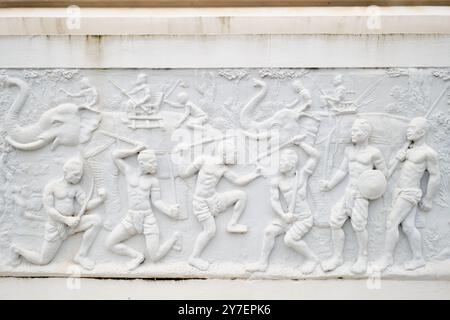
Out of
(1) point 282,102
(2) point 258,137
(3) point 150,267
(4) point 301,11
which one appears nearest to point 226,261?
(3) point 150,267

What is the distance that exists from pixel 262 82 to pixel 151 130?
107 cm

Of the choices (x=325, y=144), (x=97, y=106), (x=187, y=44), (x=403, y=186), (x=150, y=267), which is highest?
(x=187, y=44)

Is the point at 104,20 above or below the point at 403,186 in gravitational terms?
above

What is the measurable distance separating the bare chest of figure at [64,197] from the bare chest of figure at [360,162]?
2.46 m

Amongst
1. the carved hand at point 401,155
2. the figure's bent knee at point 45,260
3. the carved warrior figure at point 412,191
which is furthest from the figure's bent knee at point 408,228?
the figure's bent knee at point 45,260

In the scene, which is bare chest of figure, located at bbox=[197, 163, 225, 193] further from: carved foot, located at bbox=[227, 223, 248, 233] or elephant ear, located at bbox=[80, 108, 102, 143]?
elephant ear, located at bbox=[80, 108, 102, 143]

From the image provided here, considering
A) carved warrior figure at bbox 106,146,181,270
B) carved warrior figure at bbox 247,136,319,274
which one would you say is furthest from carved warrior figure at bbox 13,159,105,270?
carved warrior figure at bbox 247,136,319,274

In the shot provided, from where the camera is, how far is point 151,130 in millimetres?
5355

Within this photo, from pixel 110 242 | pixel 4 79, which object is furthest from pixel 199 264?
pixel 4 79

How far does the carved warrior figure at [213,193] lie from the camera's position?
5.25m

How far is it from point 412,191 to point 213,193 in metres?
1.73

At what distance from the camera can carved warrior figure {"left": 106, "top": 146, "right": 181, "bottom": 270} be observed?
17.3 ft

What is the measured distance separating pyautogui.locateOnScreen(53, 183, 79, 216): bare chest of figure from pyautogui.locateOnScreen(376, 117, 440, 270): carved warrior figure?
2770 mm

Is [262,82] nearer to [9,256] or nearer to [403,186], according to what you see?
[403,186]
